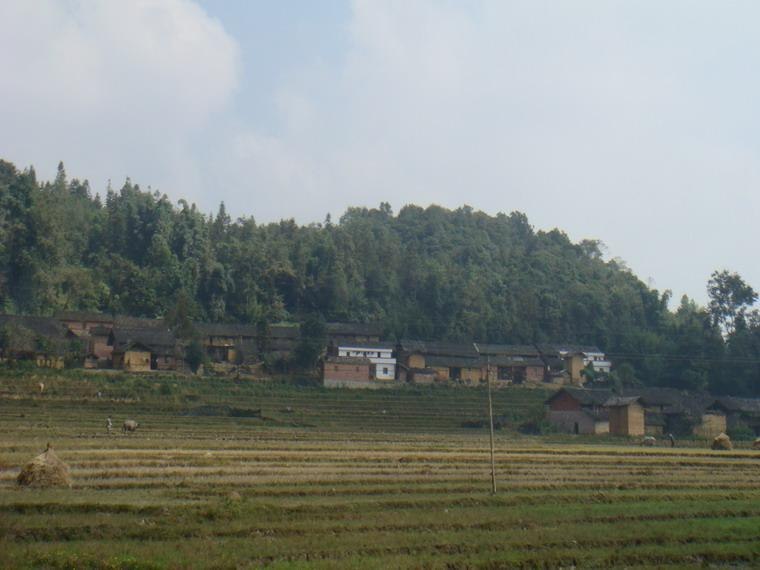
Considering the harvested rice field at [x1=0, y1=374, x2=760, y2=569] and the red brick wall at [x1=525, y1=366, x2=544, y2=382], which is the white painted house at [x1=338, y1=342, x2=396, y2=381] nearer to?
the red brick wall at [x1=525, y1=366, x2=544, y2=382]

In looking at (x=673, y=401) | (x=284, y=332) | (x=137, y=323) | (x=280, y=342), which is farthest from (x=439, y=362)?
(x=137, y=323)

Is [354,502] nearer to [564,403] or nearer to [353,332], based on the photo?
[564,403]

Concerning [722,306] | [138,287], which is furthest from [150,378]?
[722,306]

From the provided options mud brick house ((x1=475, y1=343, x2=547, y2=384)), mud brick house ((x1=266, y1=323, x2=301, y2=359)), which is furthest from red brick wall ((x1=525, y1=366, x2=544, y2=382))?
mud brick house ((x1=266, y1=323, x2=301, y2=359))

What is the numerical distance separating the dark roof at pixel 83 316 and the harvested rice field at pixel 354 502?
30.6 metres

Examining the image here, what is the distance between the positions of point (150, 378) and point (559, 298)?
5598cm

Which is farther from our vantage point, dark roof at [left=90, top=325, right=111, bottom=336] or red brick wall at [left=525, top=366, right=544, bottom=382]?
red brick wall at [left=525, top=366, right=544, bottom=382]

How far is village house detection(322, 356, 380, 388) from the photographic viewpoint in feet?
233

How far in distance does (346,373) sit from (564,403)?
1758cm

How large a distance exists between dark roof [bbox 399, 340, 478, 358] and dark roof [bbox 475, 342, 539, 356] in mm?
2306

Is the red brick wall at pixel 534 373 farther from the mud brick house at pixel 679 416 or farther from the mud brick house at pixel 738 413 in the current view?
the mud brick house at pixel 738 413

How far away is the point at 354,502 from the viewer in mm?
21625

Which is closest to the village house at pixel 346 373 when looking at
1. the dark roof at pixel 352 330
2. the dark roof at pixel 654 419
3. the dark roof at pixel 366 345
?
the dark roof at pixel 366 345

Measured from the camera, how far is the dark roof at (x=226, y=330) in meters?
80.0
